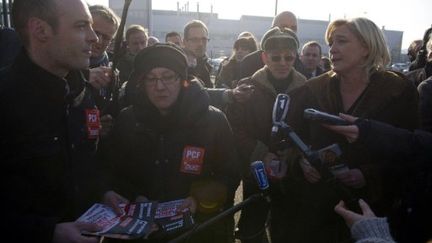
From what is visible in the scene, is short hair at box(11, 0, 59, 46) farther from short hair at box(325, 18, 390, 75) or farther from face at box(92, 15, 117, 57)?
short hair at box(325, 18, 390, 75)

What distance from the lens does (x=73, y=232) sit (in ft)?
6.34

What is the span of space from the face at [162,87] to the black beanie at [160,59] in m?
0.03

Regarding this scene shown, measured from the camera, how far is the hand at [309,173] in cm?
290

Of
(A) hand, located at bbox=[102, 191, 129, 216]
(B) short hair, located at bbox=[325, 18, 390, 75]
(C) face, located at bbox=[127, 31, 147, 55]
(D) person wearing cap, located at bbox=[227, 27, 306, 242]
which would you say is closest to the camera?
(A) hand, located at bbox=[102, 191, 129, 216]

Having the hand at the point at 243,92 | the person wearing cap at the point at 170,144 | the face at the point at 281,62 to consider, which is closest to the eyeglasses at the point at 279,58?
the face at the point at 281,62

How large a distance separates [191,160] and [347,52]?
1.37 m

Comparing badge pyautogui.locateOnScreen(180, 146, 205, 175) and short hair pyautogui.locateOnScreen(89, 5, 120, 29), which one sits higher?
short hair pyautogui.locateOnScreen(89, 5, 120, 29)

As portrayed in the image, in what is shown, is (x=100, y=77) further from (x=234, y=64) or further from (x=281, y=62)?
(x=234, y=64)

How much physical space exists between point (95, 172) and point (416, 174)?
188 cm

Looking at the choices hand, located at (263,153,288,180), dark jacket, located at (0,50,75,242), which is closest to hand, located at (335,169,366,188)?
hand, located at (263,153,288,180)

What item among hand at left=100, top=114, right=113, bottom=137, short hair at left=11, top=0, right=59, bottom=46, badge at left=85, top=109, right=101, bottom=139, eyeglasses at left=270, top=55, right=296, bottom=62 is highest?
short hair at left=11, top=0, right=59, bottom=46

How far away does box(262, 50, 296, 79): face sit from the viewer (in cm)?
363

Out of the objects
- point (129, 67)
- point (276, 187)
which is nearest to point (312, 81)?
point (276, 187)

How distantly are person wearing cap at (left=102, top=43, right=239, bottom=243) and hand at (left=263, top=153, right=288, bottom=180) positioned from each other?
0.35 metres
